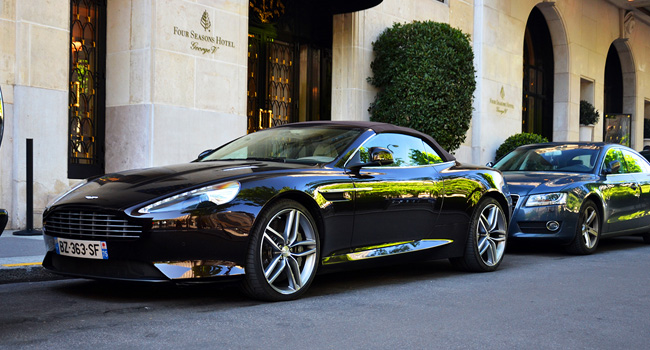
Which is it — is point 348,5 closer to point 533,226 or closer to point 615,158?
point 615,158

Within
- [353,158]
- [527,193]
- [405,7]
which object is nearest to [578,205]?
[527,193]

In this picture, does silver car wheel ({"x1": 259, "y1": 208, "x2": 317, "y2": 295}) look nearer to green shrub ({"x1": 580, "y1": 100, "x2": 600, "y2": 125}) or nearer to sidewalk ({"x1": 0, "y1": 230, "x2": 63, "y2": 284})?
sidewalk ({"x1": 0, "y1": 230, "x2": 63, "y2": 284})

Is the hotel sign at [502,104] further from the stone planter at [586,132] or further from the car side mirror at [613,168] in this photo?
the car side mirror at [613,168]

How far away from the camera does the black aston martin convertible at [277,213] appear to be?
5035 millimetres

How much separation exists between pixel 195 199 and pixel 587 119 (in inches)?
923

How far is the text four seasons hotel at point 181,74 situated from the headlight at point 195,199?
250 centimetres

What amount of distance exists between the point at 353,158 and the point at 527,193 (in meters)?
3.74

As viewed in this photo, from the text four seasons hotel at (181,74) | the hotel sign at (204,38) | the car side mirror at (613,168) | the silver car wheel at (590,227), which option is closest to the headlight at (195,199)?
the text four seasons hotel at (181,74)

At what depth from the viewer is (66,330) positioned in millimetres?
4395

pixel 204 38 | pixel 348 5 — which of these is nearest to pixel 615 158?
pixel 204 38

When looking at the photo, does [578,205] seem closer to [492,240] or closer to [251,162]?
[492,240]

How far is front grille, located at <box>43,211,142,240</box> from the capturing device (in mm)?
5008

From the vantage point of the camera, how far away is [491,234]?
7.73m

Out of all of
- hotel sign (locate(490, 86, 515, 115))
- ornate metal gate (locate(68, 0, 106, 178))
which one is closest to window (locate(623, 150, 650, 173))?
ornate metal gate (locate(68, 0, 106, 178))
